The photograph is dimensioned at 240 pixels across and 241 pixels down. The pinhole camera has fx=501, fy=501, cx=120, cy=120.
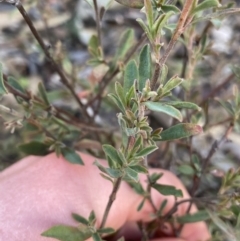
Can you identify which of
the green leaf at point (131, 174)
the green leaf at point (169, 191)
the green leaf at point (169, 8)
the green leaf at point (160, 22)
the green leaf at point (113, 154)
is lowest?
the green leaf at point (169, 191)

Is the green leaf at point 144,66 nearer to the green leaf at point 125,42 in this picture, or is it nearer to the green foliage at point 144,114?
the green foliage at point 144,114

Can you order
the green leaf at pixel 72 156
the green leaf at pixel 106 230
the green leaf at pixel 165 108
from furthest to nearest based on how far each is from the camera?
the green leaf at pixel 72 156, the green leaf at pixel 106 230, the green leaf at pixel 165 108

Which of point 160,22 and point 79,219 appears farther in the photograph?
point 79,219

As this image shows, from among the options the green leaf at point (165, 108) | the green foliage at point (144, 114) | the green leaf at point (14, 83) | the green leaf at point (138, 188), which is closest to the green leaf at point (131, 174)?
the green foliage at point (144, 114)

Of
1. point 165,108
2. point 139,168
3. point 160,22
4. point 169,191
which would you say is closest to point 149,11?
point 160,22

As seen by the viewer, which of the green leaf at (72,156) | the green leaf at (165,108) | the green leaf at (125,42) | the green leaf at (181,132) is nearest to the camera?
the green leaf at (165,108)

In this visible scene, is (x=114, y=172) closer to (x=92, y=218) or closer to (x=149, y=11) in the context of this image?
(x=92, y=218)
